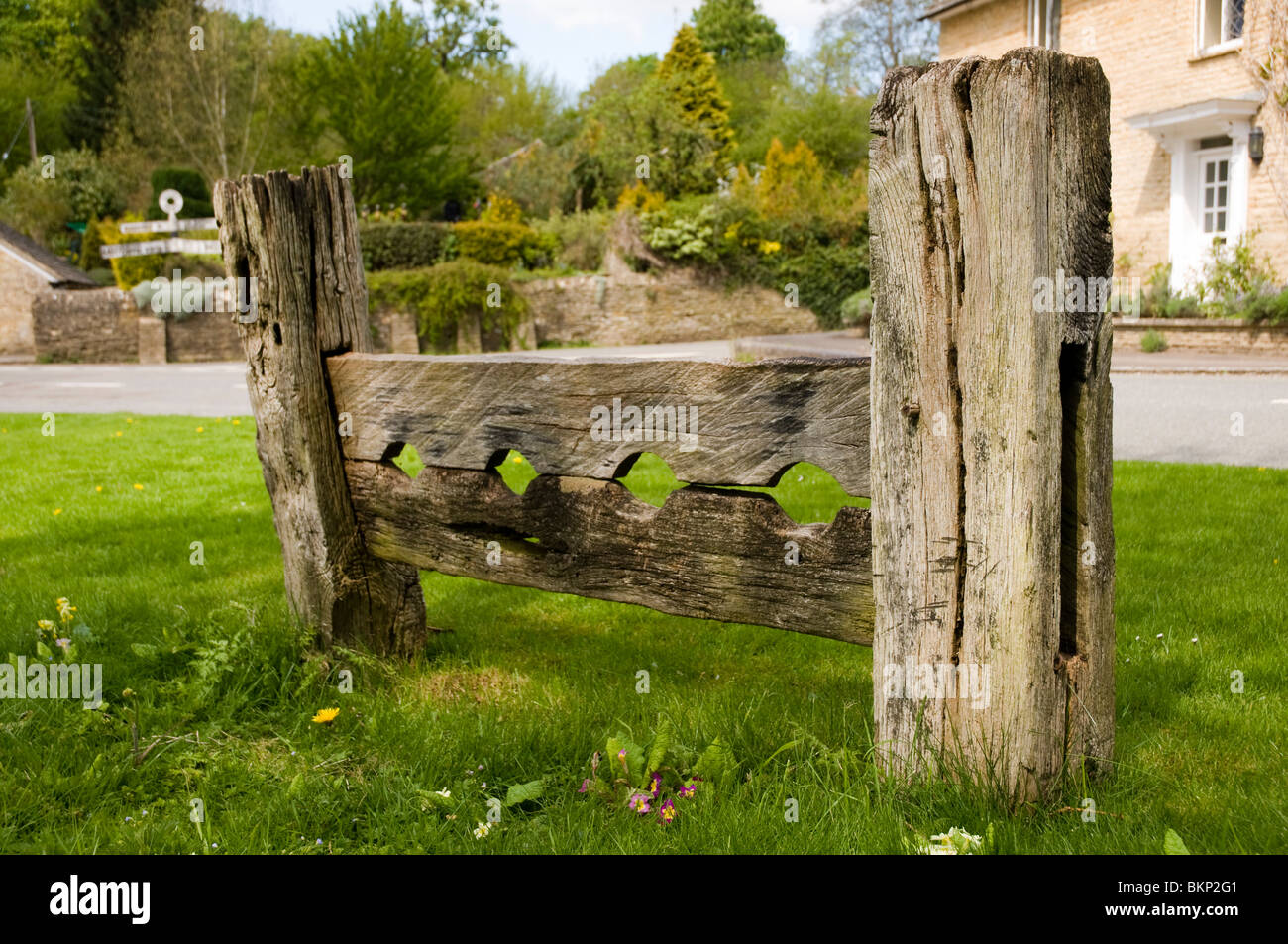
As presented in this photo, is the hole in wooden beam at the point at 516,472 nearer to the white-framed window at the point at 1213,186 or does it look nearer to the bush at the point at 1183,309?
the bush at the point at 1183,309

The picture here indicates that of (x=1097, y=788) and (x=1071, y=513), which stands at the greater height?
(x=1071, y=513)

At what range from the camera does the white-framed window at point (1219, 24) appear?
60.4 ft

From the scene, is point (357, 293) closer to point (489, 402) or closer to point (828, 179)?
point (489, 402)

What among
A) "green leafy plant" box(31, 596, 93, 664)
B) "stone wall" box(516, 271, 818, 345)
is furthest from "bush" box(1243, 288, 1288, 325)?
"green leafy plant" box(31, 596, 93, 664)

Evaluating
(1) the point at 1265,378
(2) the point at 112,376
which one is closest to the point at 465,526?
(1) the point at 1265,378

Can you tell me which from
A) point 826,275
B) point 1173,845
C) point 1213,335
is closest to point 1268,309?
point 1213,335

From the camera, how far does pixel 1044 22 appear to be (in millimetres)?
21812

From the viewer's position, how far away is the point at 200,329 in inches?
907

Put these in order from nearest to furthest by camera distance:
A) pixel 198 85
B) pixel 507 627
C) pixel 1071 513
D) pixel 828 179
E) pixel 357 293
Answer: pixel 1071 513
pixel 357 293
pixel 507 627
pixel 828 179
pixel 198 85

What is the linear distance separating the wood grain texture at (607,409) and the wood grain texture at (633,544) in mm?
83

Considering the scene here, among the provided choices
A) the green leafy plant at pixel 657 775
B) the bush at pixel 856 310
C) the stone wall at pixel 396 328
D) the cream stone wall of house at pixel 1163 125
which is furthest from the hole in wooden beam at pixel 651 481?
the stone wall at pixel 396 328

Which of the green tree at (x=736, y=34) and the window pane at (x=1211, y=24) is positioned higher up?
the green tree at (x=736, y=34)

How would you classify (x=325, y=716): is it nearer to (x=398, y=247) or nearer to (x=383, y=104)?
(x=398, y=247)

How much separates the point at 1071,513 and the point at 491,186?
3730cm
